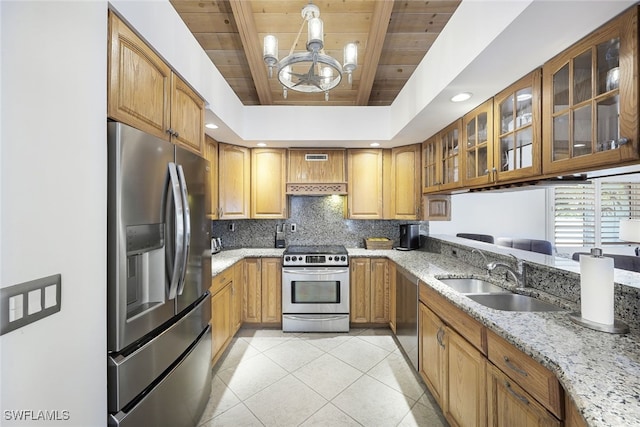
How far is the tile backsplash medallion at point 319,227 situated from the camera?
3682 mm

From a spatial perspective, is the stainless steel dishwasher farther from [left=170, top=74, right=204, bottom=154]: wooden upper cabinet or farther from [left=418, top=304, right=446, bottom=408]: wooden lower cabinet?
[left=170, top=74, right=204, bottom=154]: wooden upper cabinet

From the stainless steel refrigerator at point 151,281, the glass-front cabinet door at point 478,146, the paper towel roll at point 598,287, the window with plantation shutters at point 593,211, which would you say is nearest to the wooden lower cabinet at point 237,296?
the stainless steel refrigerator at point 151,281

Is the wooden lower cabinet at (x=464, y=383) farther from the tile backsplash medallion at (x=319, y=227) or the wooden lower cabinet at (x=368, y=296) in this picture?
the tile backsplash medallion at (x=319, y=227)

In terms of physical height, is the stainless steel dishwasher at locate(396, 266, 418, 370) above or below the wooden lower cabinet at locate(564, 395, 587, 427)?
below

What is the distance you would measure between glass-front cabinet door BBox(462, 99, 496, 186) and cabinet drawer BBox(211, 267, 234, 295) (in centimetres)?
228

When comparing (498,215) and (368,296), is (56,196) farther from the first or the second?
(498,215)

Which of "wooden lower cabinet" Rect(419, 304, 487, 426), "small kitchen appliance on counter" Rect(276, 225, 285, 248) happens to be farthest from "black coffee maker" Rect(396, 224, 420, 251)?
"small kitchen appliance on counter" Rect(276, 225, 285, 248)

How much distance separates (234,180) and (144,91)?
6.24 ft

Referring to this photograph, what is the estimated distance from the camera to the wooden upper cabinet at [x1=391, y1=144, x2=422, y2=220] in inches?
128

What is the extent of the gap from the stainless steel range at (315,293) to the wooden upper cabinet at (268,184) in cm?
68

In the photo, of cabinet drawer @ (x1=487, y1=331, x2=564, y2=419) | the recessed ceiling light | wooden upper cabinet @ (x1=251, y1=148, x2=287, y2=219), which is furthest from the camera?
wooden upper cabinet @ (x1=251, y1=148, x2=287, y2=219)

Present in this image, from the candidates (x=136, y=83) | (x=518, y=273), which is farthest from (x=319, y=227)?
(x=136, y=83)

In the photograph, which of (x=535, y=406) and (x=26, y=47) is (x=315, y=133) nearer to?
(x=26, y=47)

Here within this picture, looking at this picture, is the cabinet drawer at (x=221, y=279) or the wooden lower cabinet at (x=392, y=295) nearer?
the cabinet drawer at (x=221, y=279)
